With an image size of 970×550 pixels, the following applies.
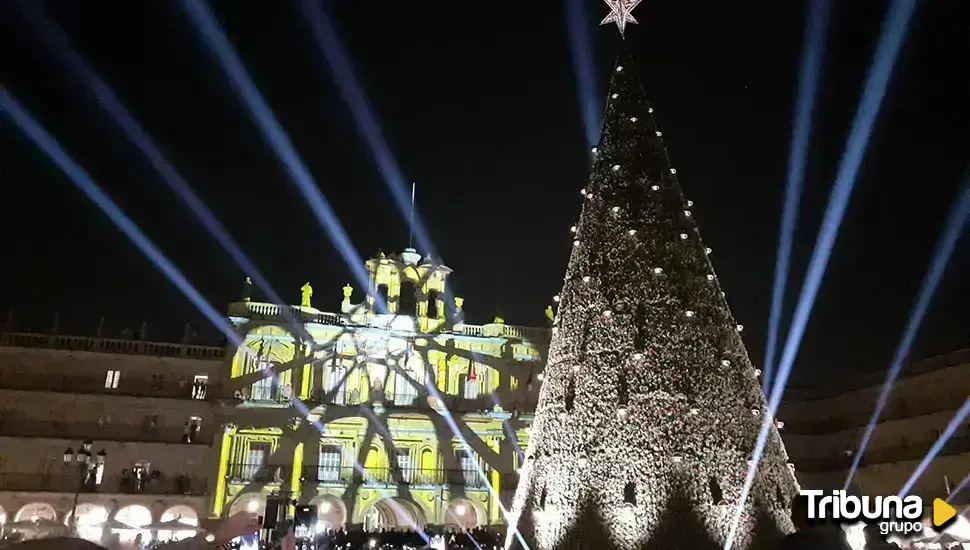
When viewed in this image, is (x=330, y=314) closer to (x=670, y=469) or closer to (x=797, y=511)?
(x=670, y=469)

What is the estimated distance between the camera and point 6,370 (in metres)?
35.1

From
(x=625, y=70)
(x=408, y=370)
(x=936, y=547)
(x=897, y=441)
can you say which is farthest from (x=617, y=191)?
(x=897, y=441)

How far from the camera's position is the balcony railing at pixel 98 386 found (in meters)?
34.9

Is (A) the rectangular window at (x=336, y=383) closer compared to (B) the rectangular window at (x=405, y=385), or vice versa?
(A) the rectangular window at (x=336, y=383)

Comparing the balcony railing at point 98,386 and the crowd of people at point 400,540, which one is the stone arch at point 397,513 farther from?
the crowd of people at point 400,540

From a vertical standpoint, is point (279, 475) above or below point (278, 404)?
below

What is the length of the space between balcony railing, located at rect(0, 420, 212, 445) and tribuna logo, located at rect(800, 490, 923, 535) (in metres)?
31.7

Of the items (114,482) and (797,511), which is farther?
(114,482)

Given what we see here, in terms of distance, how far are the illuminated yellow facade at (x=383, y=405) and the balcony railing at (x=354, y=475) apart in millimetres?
59

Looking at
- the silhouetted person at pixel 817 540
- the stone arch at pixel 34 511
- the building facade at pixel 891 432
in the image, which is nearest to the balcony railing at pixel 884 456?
the building facade at pixel 891 432

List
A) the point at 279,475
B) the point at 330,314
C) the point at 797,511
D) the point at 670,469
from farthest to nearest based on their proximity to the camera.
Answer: the point at 330,314 → the point at 279,475 → the point at 670,469 → the point at 797,511

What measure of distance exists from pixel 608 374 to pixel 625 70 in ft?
21.5

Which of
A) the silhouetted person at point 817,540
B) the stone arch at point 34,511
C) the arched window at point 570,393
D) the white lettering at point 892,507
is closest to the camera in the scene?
the silhouetted person at point 817,540

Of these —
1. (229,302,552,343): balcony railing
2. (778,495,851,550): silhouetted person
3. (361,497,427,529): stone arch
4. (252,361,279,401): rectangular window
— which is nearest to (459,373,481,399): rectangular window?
(229,302,552,343): balcony railing
